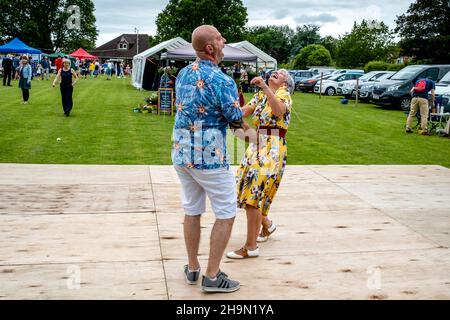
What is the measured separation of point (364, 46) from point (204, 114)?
195ft

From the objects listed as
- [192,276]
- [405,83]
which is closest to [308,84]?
[405,83]

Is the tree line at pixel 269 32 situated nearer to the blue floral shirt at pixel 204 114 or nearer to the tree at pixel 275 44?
the tree at pixel 275 44

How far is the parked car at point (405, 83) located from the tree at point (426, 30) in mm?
23054

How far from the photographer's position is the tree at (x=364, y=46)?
5966 centimetres

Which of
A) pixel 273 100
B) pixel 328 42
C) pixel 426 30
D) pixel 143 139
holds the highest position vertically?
pixel 328 42

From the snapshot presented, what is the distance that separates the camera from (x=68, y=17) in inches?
2955

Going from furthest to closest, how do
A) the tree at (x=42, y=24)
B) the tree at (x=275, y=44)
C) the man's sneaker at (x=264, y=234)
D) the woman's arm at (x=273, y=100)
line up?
the tree at (x=275, y=44) < the tree at (x=42, y=24) < the man's sneaker at (x=264, y=234) < the woman's arm at (x=273, y=100)

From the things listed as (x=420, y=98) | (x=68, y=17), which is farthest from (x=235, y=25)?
(x=420, y=98)

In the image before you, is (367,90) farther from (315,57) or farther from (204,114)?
(315,57)

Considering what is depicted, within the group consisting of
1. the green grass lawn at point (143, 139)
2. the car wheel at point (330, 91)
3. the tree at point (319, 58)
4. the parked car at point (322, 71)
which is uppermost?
the tree at point (319, 58)

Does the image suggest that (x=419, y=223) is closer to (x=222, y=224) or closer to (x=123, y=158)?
(x=222, y=224)

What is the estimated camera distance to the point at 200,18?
6291 cm

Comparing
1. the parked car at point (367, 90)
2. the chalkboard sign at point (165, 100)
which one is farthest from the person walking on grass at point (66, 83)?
the parked car at point (367, 90)

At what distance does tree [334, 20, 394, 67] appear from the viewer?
59656 mm
